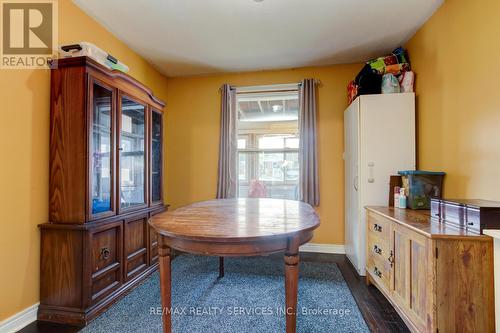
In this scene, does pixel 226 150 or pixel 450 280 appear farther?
pixel 226 150

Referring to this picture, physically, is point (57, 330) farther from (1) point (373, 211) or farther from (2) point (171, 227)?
(1) point (373, 211)

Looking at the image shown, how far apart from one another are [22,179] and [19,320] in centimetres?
97

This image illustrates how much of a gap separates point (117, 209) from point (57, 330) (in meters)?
0.88

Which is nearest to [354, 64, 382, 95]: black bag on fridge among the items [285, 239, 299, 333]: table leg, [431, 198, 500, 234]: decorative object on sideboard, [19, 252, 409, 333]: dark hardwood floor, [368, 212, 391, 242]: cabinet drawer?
[368, 212, 391, 242]: cabinet drawer

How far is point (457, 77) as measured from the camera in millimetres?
1815

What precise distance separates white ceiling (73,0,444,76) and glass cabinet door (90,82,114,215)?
0.84m

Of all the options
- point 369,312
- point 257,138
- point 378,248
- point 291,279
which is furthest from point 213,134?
point 369,312

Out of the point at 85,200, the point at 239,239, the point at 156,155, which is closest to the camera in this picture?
the point at 239,239

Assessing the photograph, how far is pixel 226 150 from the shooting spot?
3277 millimetres

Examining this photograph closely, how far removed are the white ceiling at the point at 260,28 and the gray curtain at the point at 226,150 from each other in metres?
0.50

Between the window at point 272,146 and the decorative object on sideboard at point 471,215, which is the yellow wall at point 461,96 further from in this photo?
the window at point 272,146

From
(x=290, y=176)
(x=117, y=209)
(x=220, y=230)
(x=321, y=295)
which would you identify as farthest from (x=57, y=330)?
(x=290, y=176)

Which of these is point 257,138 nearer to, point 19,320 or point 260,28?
point 260,28

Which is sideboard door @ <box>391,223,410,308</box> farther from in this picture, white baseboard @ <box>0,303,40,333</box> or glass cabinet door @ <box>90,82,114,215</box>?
white baseboard @ <box>0,303,40,333</box>
